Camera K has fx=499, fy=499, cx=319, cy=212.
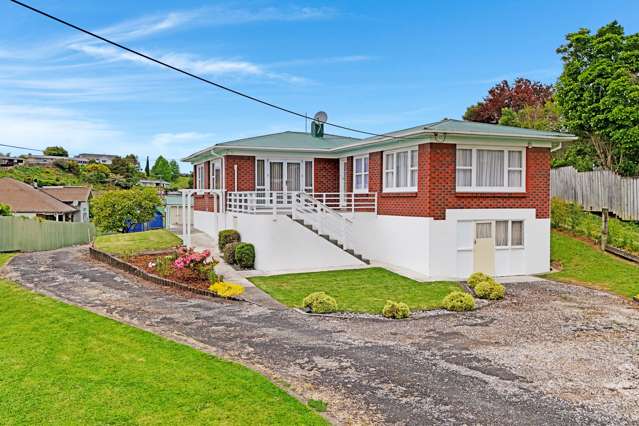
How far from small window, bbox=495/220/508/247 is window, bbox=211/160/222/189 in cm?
1148

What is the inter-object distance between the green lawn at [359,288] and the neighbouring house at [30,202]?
35800 mm

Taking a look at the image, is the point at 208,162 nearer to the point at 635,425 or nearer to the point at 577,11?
the point at 577,11

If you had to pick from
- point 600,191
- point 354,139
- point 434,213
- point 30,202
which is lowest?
point 434,213

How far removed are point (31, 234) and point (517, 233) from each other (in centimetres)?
2361

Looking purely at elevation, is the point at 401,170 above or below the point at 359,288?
above

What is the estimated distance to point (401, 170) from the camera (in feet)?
54.3

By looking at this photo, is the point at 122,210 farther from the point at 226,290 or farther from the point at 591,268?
the point at 591,268

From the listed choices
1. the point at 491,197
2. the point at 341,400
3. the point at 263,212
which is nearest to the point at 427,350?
the point at 341,400

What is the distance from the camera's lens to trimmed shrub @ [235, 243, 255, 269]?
16.4m

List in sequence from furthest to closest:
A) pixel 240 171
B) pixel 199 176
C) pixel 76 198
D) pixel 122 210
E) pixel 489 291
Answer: pixel 76 198
pixel 122 210
pixel 199 176
pixel 240 171
pixel 489 291

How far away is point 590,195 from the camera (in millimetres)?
22875

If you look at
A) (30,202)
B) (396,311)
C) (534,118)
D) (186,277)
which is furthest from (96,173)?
(396,311)

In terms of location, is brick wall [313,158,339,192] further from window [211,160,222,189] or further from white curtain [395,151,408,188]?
white curtain [395,151,408,188]

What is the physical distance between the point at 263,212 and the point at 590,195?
1547 cm
